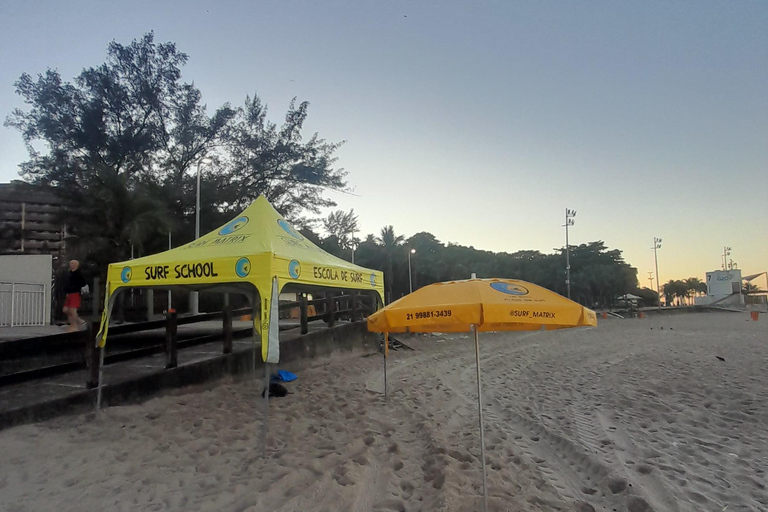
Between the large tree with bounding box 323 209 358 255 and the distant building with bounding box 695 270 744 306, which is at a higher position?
the large tree with bounding box 323 209 358 255

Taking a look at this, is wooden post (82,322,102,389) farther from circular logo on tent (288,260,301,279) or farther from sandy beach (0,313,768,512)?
circular logo on tent (288,260,301,279)

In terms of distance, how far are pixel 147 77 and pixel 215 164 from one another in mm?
4662

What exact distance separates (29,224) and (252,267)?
1896 cm

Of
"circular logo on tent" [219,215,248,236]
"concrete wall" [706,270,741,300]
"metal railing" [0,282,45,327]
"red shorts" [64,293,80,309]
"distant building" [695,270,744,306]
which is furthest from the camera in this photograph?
"concrete wall" [706,270,741,300]

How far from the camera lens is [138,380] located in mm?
6590

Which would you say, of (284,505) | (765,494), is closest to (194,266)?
(284,505)

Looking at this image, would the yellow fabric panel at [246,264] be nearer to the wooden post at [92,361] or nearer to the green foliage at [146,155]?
the wooden post at [92,361]

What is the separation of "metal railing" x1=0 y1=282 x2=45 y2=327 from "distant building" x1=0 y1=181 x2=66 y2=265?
13.2 feet

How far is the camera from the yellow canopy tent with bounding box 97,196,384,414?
198 inches

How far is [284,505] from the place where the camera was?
3873 millimetres

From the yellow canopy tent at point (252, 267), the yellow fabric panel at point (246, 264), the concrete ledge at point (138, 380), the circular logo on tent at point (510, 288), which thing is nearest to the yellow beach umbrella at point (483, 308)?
the circular logo on tent at point (510, 288)

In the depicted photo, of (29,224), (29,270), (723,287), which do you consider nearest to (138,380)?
(29,270)

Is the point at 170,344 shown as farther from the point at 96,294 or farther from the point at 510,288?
the point at 96,294

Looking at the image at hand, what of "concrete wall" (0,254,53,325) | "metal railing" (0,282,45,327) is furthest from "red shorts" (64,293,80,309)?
"concrete wall" (0,254,53,325)
